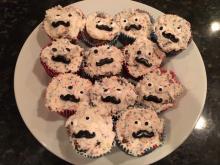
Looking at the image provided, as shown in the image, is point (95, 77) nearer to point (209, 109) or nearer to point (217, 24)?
point (209, 109)

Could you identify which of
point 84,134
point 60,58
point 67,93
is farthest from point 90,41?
point 84,134

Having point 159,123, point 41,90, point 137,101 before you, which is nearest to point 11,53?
point 41,90

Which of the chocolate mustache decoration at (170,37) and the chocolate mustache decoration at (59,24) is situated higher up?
the chocolate mustache decoration at (170,37)

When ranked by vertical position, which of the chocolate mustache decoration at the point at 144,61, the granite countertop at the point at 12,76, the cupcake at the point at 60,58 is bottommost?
the granite countertop at the point at 12,76

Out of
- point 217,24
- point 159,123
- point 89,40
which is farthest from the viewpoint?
point 217,24

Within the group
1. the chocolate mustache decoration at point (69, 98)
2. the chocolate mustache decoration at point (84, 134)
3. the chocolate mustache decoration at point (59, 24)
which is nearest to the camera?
the chocolate mustache decoration at point (84, 134)

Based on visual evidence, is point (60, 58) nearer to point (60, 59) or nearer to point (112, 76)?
point (60, 59)

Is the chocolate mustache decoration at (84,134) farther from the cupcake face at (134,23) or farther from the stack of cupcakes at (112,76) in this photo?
the cupcake face at (134,23)

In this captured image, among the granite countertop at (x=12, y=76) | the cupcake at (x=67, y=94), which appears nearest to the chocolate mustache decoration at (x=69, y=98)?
the cupcake at (x=67, y=94)
